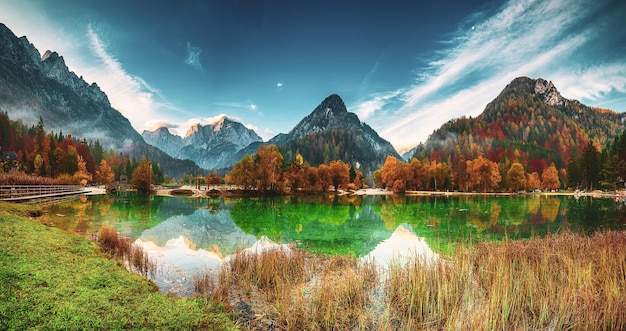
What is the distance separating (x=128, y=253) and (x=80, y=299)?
8.43m

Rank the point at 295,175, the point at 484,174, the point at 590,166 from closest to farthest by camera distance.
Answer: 1. the point at 295,175
2. the point at 590,166
3. the point at 484,174

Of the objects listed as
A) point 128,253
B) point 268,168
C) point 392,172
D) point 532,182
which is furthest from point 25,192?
point 532,182

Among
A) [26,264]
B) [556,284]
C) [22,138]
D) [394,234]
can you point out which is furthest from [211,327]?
[22,138]

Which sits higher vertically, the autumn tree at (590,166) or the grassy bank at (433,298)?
the autumn tree at (590,166)

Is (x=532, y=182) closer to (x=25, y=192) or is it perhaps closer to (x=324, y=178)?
(x=324, y=178)

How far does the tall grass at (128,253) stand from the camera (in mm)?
13047

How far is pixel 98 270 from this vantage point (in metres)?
10.2

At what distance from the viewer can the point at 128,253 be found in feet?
49.3

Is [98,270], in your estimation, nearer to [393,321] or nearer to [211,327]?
[211,327]

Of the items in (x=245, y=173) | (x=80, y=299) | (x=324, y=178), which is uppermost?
(x=245, y=173)

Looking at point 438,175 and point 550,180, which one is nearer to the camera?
point 438,175

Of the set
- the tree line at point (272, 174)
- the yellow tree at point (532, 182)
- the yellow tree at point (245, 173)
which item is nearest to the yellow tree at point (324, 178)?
the tree line at point (272, 174)

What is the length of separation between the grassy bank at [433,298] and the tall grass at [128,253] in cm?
365

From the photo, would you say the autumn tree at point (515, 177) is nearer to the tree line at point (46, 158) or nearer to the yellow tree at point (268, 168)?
the yellow tree at point (268, 168)
